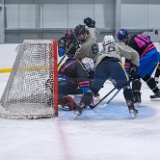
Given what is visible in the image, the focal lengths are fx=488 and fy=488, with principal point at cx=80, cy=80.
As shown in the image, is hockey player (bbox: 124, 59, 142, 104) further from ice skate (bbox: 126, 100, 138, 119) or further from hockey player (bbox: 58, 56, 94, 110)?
ice skate (bbox: 126, 100, 138, 119)

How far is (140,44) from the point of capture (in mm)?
4734

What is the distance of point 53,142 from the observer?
3.18m

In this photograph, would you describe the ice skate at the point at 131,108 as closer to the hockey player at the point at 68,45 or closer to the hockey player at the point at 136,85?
the hockey player at the point at 136,85

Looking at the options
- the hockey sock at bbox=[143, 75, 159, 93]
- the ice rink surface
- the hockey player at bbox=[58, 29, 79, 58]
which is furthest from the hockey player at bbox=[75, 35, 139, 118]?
the hockey player at bbox=[58, 29, 79, 58]

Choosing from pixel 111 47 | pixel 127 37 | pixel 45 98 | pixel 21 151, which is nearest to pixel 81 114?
pixel 45 98

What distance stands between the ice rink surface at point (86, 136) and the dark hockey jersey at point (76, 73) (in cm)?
28

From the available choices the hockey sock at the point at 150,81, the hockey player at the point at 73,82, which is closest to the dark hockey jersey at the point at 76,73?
the hockey player at the point at 73,82

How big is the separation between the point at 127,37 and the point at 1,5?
780 centimetres

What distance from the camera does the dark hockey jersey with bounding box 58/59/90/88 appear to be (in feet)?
13.6

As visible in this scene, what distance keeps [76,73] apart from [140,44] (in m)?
0.86

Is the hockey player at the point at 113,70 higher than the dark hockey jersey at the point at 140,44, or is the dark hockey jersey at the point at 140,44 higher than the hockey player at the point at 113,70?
the dark hockey jersey at the point at 140,44

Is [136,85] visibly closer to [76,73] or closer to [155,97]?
[155,97]

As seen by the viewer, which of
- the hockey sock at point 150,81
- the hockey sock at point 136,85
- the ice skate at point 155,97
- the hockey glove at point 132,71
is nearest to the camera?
the hockey glove at point 132,71

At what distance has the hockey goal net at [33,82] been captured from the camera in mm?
4090
